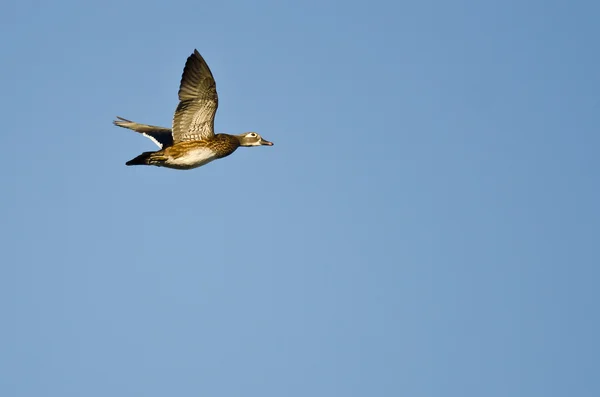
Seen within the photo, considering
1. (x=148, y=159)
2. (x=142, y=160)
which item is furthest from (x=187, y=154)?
(x=142, y=160)

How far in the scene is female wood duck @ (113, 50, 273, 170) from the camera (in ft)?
79.0

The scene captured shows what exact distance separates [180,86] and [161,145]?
7.90 feet

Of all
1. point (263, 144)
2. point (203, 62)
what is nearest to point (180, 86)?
point (203, 62)

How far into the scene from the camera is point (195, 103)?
80.4 ft

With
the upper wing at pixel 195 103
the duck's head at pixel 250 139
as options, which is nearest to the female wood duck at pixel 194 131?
A: the upper wing at pixel 195 103

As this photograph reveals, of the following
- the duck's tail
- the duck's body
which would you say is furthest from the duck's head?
the duck's tail

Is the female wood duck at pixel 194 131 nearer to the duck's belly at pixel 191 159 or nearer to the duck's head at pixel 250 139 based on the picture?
the duck's belly at pixel 191 159

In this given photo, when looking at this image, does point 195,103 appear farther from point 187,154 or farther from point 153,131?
point 153,131

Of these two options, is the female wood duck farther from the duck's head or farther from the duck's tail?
the duck's head

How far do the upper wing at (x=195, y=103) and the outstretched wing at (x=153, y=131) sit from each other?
798 millimetres

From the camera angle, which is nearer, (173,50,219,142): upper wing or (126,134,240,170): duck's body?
(173,50,219,142): upper wing

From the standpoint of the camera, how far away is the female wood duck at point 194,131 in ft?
79.0

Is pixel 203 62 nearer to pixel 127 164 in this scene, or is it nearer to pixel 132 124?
pixel 127 164

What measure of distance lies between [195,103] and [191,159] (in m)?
1.52
